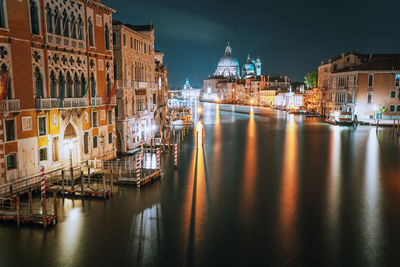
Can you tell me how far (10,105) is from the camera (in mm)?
15703

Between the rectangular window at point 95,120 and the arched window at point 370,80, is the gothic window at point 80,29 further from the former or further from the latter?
the arched window at point 370,80

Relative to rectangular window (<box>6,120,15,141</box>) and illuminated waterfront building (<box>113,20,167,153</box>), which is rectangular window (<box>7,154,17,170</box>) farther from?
illuminated waterfront building (<box>113,20,167,153</box>)

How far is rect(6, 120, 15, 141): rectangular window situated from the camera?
15828 millimetres

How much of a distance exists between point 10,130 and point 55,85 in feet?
13.5

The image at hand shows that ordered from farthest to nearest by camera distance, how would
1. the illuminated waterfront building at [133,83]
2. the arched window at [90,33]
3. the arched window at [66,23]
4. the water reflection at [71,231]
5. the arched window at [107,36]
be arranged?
the illuminated waterfront building at [133,83] → the arched window at [107,36] → the arched window at [90,33] → the arched window at [66,23] → the water reflection at [71,231]

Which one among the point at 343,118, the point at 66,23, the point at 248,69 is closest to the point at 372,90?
the point at 343,118

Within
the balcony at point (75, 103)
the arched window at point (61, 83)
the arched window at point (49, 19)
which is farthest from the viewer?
the arched window at point (61, 83)

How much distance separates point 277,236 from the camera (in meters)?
12.5

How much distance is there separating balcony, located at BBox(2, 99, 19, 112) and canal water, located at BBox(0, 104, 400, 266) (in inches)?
193

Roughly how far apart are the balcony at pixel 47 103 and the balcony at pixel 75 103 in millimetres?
525

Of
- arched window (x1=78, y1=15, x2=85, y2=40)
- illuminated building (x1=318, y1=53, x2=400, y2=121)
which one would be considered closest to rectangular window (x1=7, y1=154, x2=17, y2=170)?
arched window (x1=78, y1=15, x2=85, y2=40)

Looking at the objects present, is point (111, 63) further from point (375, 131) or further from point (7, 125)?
point (375, 131)

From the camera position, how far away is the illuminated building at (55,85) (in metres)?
16.1

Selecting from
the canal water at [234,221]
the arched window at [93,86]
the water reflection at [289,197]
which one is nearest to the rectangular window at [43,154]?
the canal water at [234,221]
